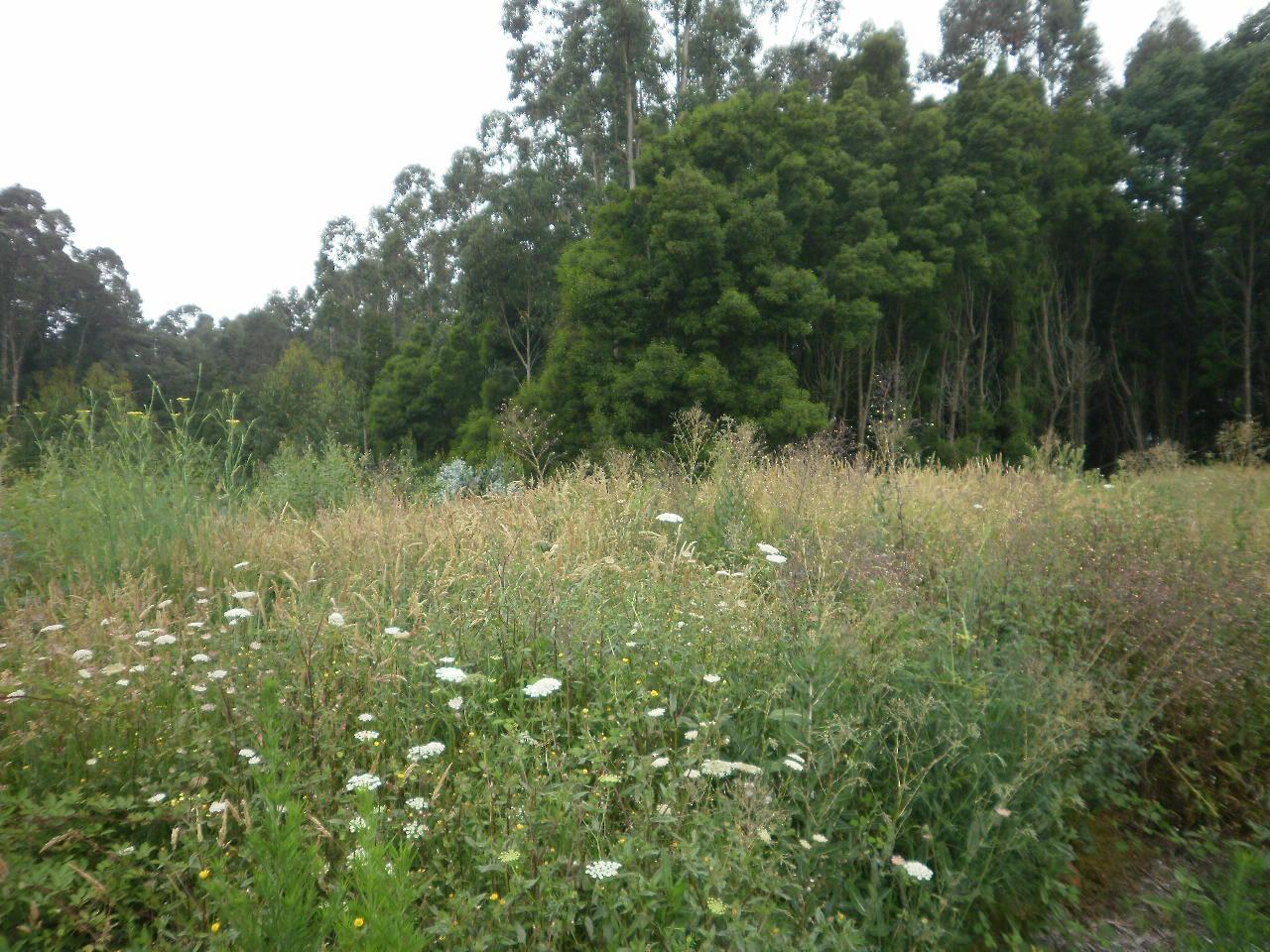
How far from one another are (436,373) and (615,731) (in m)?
28.3

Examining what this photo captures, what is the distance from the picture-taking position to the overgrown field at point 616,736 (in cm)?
214

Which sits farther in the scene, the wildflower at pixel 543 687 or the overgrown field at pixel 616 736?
the wildflower at pixel 543 687

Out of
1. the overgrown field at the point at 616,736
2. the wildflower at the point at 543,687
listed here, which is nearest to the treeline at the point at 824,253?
the overgrown field at the point at 616,736

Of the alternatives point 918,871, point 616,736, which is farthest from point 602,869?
point 918,871

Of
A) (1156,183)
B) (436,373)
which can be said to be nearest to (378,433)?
(436,373)

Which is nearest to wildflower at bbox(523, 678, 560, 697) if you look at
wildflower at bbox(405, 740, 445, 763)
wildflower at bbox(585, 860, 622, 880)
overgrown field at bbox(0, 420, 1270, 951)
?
overgrown field at bbox(0, 420, 1270, 951)

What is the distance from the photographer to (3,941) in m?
Result: 2.01

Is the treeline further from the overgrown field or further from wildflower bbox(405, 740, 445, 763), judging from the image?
wildflower bbox(405, 740, 445, 763)

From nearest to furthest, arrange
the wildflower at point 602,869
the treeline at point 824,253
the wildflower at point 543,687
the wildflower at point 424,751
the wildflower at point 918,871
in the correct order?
1. the wildflower at point 602,869
2. the wildflower at point 918,871
3. the wildflower at point 424,751
4. the wildflower at point 543,687
5. the treeline at point 824,253

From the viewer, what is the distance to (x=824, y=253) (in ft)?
72.8

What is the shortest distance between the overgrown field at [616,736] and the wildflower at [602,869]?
2.0 inches

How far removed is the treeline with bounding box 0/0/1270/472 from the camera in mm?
20359

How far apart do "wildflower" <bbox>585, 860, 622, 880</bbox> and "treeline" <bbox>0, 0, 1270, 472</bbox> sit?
1649cm

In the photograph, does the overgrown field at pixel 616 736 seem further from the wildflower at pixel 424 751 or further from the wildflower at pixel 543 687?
the wildflower at pixel 543 687
